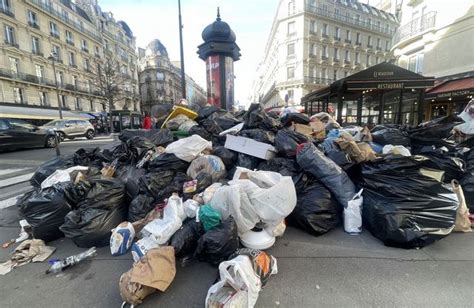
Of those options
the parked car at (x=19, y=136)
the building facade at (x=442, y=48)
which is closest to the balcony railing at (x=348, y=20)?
the building facade at (x=442, y=48)

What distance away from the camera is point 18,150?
1005 centimetres

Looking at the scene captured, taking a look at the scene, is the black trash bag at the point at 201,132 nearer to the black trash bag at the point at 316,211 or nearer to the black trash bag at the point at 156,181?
the black trash bag at the point at 156,181

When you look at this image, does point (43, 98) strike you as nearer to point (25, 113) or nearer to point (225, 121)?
point (25, 113)

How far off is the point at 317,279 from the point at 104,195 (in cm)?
232

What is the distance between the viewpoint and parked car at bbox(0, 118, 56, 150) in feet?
29.8

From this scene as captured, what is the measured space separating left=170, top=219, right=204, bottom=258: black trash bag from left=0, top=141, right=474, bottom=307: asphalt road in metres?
0.13

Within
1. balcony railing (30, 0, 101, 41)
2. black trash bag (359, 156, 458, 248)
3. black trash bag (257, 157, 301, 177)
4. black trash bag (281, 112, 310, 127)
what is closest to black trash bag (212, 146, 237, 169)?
black trash bag (257, 157, 301, 177)

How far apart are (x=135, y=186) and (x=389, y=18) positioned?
52341 millimetres

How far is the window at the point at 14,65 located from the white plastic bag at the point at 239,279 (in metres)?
29.9

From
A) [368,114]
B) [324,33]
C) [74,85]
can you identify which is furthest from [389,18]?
[74,85]

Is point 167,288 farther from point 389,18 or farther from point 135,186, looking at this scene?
point 389,18

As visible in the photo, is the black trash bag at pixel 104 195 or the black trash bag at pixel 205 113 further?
the black trash bag at pixel 205 113

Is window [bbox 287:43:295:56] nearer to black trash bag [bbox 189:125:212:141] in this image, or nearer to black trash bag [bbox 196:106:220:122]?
black trash bag [bbox 196:106:220:122]

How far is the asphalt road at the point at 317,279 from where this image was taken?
63.9 inches
